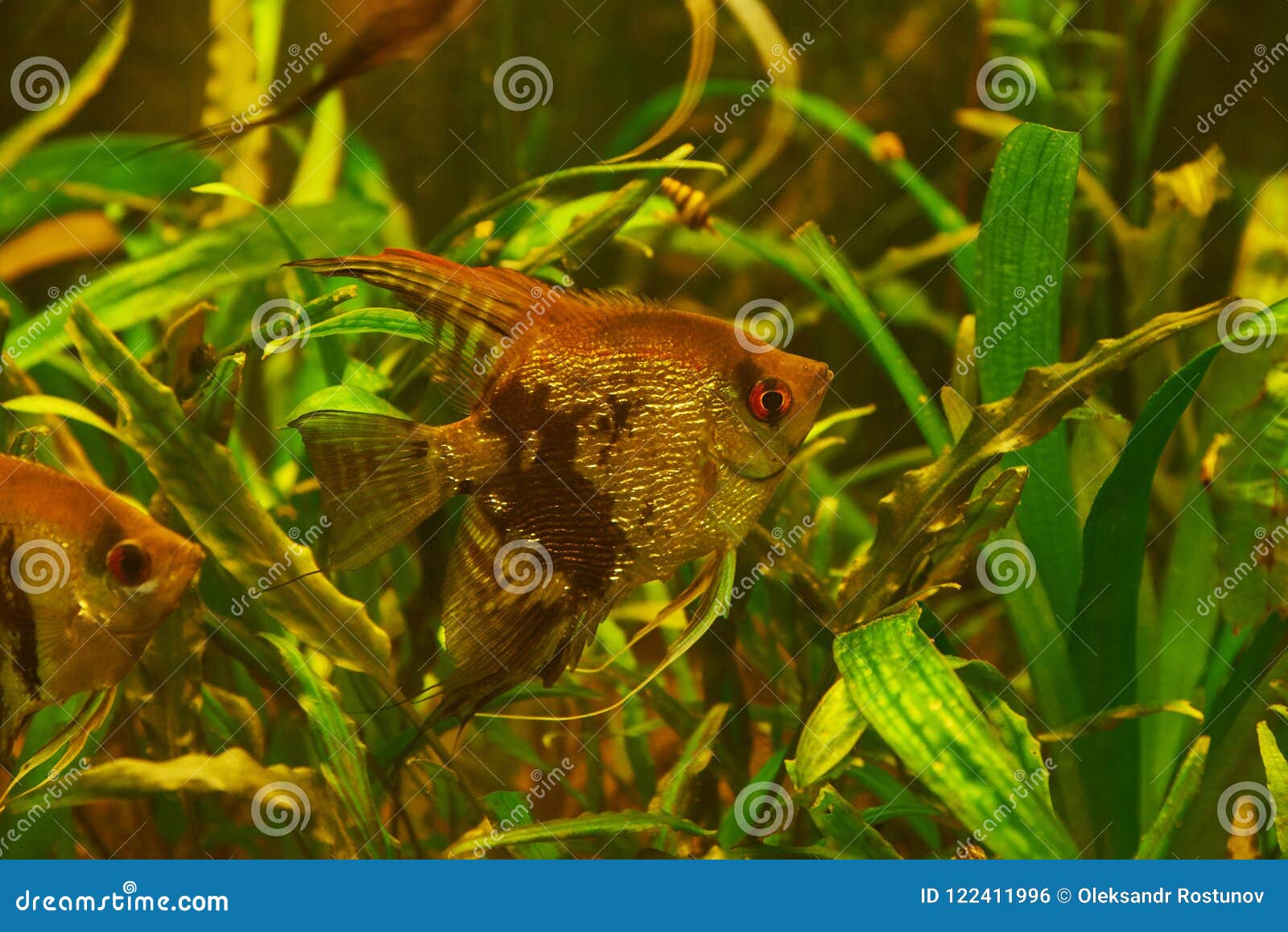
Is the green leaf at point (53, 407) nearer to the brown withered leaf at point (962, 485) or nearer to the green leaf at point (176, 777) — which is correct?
the green leaf at point (176, 777)

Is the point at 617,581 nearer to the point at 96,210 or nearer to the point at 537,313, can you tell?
the point at 537,313

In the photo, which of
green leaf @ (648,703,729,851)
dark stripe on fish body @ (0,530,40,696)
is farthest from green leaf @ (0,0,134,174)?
green leaf @ (648,703,729,851)

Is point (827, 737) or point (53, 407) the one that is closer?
point (827, 737)

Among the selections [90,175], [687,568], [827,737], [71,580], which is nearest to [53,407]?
[71,580]

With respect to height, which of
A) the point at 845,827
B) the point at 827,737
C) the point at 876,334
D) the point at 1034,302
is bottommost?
the point at 845,827

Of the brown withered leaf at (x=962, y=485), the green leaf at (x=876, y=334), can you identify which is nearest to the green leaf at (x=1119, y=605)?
the brown withered leaf at (x=962, y=485)

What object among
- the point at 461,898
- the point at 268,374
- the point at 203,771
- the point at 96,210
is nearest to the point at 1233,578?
the point at 461,898

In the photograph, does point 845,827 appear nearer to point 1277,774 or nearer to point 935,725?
point 935,725

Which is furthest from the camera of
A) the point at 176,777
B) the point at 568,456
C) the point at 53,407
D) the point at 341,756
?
the point at 53,407
